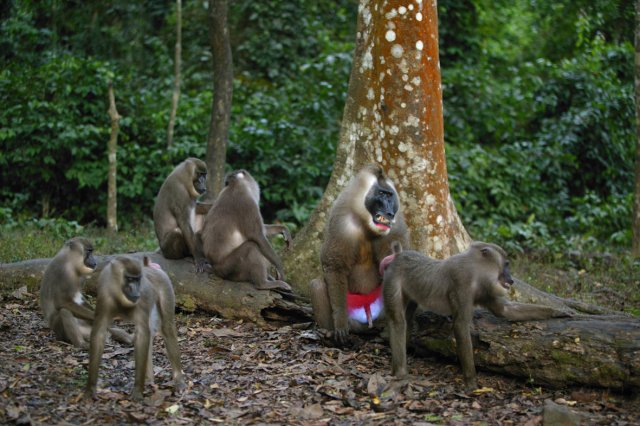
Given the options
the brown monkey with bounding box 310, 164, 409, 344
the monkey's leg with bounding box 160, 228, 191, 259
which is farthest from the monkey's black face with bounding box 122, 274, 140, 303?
the monkey's leg with bounding box 160, 228, 191, 259

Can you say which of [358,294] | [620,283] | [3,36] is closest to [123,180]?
[3,36]

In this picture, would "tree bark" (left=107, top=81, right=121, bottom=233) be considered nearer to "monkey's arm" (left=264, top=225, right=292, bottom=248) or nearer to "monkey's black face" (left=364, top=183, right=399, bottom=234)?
"monkey's arm" (left=264, top=225, right=292, bottom=248)

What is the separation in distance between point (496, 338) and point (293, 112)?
8835mm

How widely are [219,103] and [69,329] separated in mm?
5098

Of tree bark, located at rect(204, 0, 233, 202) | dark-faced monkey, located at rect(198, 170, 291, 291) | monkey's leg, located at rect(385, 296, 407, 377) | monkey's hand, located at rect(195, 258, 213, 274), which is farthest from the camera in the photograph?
tree bark, located at rect(204, 0, 233, 202)

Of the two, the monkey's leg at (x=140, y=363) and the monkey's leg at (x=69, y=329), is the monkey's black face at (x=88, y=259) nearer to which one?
the monkey's leg at (x=69, y=329)

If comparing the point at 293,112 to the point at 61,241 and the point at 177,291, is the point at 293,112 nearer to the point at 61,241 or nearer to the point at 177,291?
the point at 61,241

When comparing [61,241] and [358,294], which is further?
[61,241]

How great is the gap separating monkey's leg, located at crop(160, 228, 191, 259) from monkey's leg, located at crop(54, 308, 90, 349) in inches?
65.4

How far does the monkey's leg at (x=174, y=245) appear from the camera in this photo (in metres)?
7.97

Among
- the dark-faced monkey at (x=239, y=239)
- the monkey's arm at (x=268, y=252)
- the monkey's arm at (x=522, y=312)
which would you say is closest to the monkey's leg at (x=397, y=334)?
the monkey's arm at (x=522, y=312)

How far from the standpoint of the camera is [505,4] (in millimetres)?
19719

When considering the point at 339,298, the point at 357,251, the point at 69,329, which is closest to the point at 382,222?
the point at 357,251

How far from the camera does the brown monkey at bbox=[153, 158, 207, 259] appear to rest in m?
7.99
